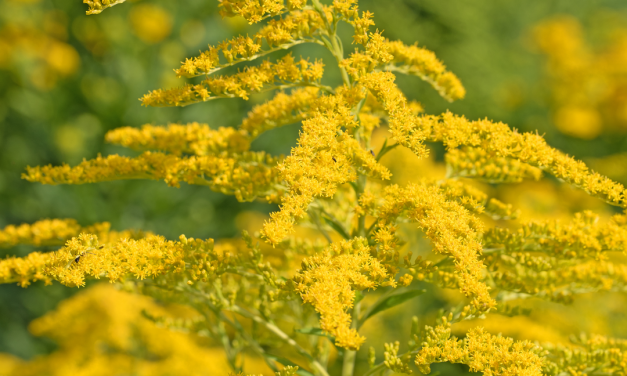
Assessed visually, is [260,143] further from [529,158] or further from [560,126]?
[529,158]

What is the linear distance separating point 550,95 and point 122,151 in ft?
22.3

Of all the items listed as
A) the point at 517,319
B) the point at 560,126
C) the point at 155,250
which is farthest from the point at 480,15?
the point at 155,250

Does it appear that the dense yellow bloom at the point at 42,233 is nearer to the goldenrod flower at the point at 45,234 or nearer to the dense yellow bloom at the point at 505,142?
the goldenrod flower at the point at 45,234

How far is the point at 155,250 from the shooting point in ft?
5.39

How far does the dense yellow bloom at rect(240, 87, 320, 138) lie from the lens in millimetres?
2045

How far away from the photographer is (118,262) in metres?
1.60

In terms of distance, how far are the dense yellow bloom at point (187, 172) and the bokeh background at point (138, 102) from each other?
407 centimetres

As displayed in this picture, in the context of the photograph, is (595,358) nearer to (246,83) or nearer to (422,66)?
(422,66)

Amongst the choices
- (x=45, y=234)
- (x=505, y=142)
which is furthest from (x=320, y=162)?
(x=45, y=234)

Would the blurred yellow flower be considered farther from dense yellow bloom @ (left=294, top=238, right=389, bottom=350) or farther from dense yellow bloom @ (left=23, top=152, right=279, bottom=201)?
dense yellow bloom @ (left=294, top=238, right=389, bottom=350)

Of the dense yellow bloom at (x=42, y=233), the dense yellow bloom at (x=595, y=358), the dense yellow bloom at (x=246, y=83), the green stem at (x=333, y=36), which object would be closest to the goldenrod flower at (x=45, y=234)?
the dense yellow bloom at (x=42, y=233)

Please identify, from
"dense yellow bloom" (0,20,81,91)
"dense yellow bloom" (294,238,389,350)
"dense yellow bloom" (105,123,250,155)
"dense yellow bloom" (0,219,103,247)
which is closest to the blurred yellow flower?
"dense yellow bloom" (0,20,81,91)

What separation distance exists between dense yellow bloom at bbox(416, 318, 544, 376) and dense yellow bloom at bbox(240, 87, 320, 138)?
3.18 ft

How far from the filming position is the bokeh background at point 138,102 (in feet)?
21.2
